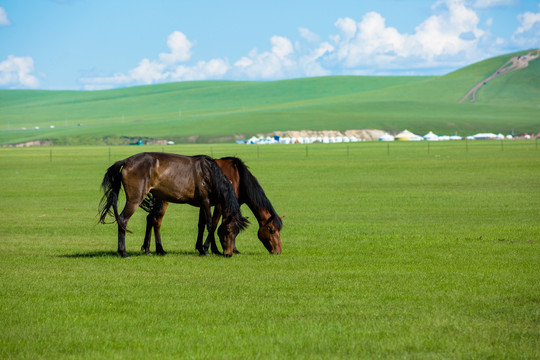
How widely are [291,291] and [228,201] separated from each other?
4.04 meters

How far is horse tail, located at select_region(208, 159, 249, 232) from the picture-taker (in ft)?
47.3

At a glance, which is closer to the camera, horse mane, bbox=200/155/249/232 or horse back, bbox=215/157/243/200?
horse mane, bbox=200/155/249/232

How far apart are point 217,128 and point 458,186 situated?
481 ft

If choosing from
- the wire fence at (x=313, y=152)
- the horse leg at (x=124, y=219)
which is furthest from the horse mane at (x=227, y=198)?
the wire fence at (x=313, y=152)

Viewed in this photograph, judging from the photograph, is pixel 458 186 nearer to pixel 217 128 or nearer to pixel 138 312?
pixel 138 312

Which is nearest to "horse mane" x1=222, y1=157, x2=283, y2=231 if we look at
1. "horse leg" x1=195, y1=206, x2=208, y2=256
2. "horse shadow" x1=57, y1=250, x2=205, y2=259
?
"horse leg" x1=195, y1=206, x2=208, y2=256

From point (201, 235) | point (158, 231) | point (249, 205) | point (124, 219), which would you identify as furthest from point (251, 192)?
point (124, 219)

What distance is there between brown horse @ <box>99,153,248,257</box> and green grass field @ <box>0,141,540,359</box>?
774 mm

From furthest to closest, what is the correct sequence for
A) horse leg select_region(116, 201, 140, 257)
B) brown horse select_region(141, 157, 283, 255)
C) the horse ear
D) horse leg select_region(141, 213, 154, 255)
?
horse leg select_region(141, 213, 154, 255)
brown horse select_region(141, 157, 283, 255)
the horse ear
horse leg select_region(116, 201, 140, 257)

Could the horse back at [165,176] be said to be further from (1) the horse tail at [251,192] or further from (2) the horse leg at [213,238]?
(1) the horse tail at [251,192]

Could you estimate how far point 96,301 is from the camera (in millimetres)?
10180

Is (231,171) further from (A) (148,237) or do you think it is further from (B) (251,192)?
(A) (148,237)

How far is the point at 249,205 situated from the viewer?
49.8ft

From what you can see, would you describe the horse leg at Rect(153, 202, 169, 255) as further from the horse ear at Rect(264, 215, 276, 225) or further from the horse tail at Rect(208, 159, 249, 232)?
the horse ear at Rect(264, 215, 276, 225)
